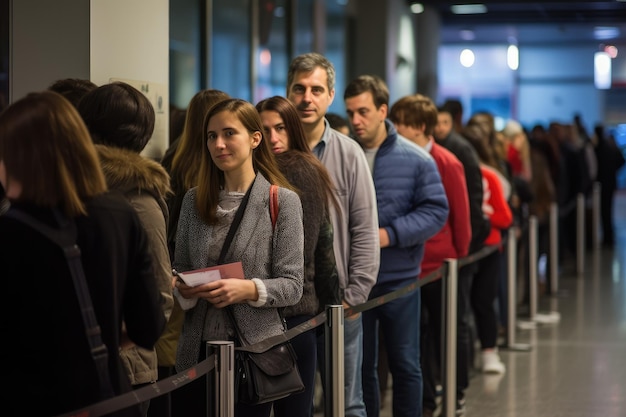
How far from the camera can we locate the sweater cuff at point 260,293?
3781 millimetres

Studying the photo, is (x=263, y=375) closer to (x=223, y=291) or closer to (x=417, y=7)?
(x=223, y=291)

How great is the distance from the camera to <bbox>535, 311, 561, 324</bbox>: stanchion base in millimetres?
10865

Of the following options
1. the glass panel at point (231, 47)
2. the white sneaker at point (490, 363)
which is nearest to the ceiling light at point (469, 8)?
the glass panel at point (231, 47)

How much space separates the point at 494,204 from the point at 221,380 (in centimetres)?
496

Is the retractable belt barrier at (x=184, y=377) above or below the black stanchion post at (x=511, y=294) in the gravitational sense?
above

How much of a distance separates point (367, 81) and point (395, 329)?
1246 millimetres

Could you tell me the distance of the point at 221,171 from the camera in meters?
4.09

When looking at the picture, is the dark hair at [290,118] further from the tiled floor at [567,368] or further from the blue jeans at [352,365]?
the tiled floor at [567,368]

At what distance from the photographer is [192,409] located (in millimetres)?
4047

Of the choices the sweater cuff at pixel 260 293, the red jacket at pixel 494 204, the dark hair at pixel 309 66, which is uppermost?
the dark hair at pixel 309 66

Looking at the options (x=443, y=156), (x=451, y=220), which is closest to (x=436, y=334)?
(x=451, y=220)

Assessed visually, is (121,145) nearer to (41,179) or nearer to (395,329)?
(41,179)

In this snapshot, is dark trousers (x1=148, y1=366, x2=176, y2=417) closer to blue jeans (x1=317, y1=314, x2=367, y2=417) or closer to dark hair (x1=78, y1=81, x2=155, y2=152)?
dark hair (x1=78, y1=81, x2=155, y2=152)

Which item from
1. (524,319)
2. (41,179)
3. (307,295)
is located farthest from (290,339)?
(524,319)
